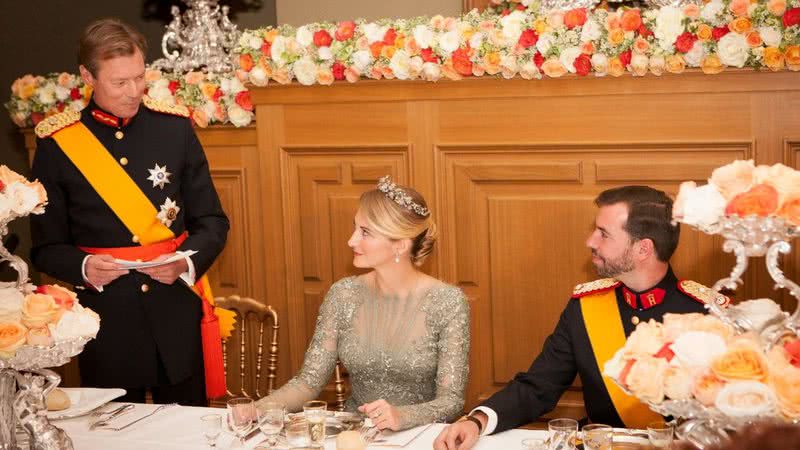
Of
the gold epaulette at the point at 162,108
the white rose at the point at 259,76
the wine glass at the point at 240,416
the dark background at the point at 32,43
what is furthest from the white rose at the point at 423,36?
the dark background at the point at 32,43

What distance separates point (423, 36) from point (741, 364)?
2.49 metres

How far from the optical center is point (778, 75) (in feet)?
12.0

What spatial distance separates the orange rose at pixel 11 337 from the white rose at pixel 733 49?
2.49 meters

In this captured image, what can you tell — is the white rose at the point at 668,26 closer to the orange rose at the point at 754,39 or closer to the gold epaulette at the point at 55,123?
the orange rose at the point at 754,39

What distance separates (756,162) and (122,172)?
2149 millimetres

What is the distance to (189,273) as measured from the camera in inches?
139

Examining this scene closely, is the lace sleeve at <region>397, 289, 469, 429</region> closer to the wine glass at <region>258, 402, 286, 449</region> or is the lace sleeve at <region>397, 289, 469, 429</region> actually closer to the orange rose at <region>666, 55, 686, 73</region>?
the wine glass at <region>258, 402, 286, 449</region>

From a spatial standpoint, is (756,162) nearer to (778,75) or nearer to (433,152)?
(778,75)

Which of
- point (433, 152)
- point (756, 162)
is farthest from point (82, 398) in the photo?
point (756, 162)

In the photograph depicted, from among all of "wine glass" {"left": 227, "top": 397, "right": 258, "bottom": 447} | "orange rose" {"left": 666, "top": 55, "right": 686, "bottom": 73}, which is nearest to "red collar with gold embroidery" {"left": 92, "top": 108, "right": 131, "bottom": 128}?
"wine glass" {"left": 227, "top": 397, "right": 258, "bottom": 447}

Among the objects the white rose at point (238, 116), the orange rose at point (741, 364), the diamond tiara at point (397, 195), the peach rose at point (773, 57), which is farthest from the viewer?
the white rose at point (238, 116)

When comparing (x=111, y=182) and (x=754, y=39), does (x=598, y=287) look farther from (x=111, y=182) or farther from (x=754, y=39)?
(x=111, y=182)

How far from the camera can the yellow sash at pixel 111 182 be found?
11.5 feet

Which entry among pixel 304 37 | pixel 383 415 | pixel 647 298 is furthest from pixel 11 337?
pixel 304 37
